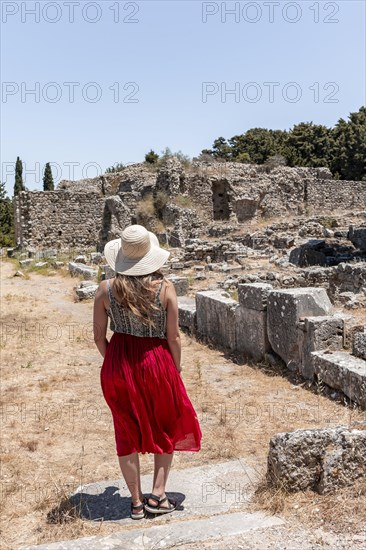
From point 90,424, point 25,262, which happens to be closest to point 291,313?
point 90,424

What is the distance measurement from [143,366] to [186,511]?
3.47 feet

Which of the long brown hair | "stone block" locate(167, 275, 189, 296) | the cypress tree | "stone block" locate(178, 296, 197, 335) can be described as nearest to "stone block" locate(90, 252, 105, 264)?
"stone block" locate(167, 275, 189, 296)

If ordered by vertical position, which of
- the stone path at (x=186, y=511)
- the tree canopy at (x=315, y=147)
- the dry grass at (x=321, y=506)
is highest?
the tree canopy at (x=315, y=147)

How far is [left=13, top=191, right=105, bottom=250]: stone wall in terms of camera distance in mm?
27641

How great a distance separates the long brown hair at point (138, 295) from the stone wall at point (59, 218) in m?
25.2

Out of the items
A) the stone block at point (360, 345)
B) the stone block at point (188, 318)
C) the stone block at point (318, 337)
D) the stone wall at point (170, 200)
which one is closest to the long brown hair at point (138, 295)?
the stone block at point (360, 345)

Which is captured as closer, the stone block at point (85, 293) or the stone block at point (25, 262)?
the stone block at point (85, 293)

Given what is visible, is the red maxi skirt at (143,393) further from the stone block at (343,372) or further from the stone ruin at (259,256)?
the stone block at (343,372)

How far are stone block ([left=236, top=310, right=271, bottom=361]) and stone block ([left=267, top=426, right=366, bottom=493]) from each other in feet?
13.3

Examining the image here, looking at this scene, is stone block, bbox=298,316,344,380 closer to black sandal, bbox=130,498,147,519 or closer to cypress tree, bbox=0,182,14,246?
black sandal, bbox=130,498,147,519

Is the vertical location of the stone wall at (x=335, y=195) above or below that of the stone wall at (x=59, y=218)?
above

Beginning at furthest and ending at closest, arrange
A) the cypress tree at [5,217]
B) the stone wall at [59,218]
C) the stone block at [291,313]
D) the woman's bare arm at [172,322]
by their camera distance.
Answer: the cypress tree at [5,217] → the stone wall at [59,218] → the stone block at [291,313] → the woman's bare arm at [172,322]

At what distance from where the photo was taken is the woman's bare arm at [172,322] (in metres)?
3.56

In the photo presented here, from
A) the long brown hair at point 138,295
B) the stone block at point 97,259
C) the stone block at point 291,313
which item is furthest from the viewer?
the stone block at point 97,259
